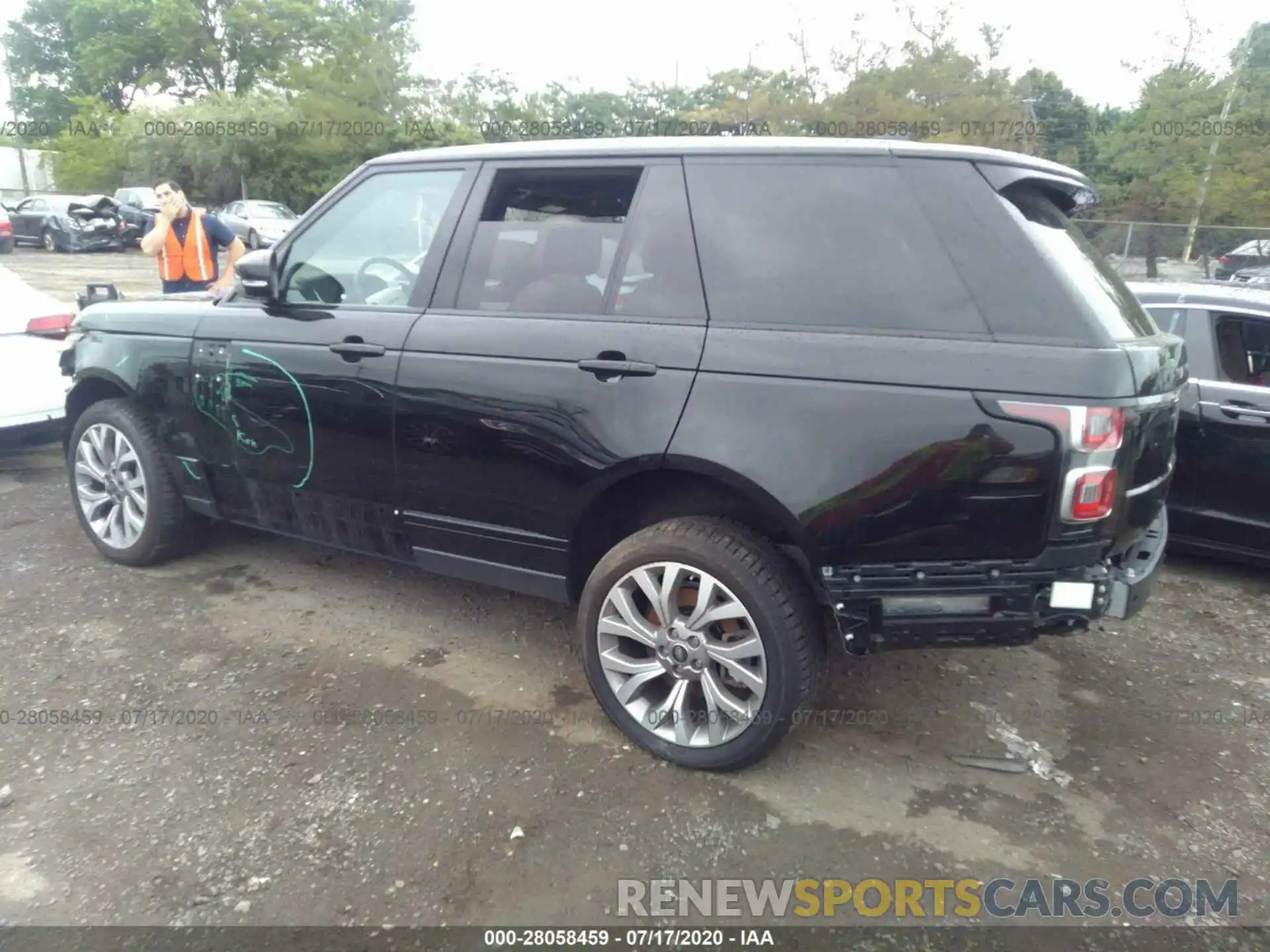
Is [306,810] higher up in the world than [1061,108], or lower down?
lower down

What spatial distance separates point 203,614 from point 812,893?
283cm

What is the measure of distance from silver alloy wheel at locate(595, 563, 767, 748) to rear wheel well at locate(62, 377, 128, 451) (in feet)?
9.13

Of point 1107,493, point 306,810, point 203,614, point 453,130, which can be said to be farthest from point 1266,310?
point 453,130

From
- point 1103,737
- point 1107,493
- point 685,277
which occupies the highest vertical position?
point 685,277

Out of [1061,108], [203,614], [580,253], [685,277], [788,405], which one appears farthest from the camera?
[1061,108]

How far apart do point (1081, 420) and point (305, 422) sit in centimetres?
272

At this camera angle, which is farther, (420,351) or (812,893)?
(420,351)

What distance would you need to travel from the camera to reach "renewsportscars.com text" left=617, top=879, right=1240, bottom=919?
2.40m

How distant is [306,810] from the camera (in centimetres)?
272

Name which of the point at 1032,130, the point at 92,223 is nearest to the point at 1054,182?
the point at 1032,130

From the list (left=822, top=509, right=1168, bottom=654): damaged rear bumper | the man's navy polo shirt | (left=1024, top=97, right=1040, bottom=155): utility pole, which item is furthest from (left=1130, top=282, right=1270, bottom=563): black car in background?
(left=1024, top=97, right=1040, bottom=155): utility pole

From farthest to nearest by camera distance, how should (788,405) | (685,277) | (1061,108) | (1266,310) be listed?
(1061,108)
(1266,310)
(685,277)
(788,405)

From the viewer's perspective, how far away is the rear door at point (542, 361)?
9.43 ft

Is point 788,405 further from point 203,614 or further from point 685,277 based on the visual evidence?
point 203,614
